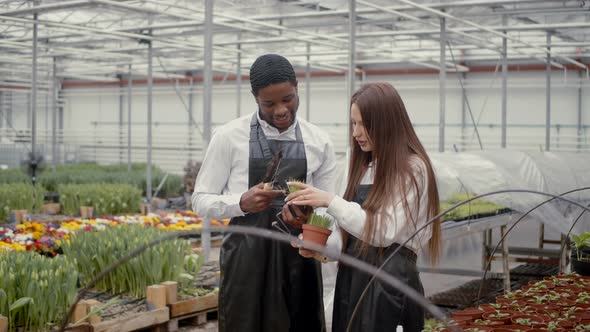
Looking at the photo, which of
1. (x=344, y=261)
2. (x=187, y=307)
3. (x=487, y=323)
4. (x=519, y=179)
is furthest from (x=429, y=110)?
(x=344, y=261)

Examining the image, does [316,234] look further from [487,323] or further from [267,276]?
[487,323]

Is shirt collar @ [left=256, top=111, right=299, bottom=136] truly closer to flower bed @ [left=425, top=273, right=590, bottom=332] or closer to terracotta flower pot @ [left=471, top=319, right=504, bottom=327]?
flower bed @ [left=425, top=273, right=590, bottom=332]

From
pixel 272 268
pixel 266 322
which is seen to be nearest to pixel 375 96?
pixel 272 268

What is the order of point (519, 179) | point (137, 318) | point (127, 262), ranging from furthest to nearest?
1. point (519, 179)
2. point (127, 262)
3. point (137, 318)

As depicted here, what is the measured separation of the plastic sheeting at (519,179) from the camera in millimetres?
5559

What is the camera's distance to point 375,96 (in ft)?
6.67

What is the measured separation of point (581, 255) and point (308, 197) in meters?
2.43

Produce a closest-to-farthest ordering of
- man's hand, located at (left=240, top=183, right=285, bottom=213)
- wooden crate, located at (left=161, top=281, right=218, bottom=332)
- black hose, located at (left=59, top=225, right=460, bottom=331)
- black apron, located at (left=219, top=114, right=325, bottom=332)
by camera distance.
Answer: black hose, located at (left=59, top=225, right=460, bottom=331) < man's hand, located at (left=240, top=183, right=285, bottom=213) < black apron, located at (left=219, top=114, right=325, bottom=332) < wooden crate, located at (left=161, top=281, right=218, bottom=332)

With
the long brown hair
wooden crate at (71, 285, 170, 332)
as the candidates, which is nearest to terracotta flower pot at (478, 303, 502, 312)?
the long brown hair

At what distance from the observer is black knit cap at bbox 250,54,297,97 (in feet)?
6.94

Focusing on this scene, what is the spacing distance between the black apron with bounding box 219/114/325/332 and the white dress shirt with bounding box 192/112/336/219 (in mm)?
30

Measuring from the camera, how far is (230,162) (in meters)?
2.26

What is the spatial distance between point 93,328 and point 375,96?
2.16 m

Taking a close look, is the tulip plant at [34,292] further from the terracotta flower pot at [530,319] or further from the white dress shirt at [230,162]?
the terracotta flower pot at [530,319]
